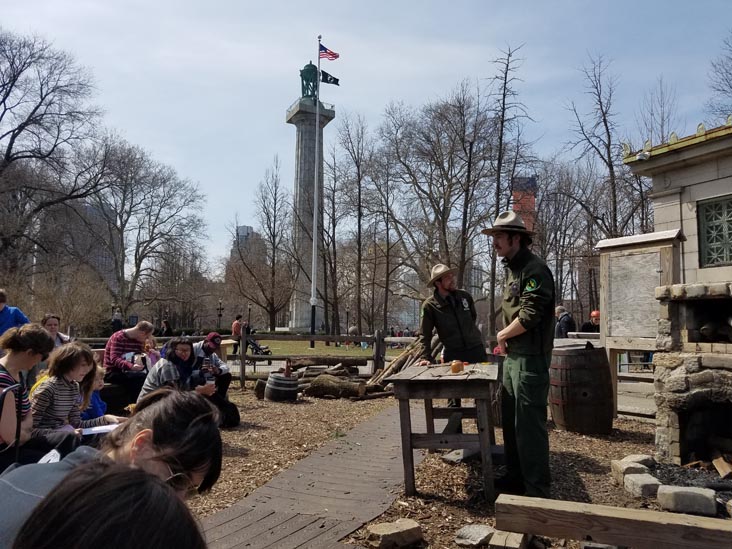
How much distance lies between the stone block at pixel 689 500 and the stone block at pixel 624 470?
560mm

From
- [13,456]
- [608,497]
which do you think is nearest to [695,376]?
[608,497]

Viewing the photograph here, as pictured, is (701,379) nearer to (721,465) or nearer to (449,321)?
(721,465)

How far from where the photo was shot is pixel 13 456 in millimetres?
3262

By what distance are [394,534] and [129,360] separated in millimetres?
5924

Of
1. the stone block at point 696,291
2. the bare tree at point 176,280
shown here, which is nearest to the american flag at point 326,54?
the bare tree at point 176,280

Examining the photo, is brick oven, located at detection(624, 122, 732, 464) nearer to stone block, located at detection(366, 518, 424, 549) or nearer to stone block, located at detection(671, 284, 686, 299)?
stone block, located at detection(671, 284, 686, 299)

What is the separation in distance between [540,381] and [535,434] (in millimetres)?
389

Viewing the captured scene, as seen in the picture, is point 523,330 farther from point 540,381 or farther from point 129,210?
point 129,210

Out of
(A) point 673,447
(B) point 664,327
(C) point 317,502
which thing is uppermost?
(B) point 664,327

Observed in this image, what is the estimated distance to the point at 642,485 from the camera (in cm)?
431

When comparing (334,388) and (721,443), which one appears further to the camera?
(334,388)

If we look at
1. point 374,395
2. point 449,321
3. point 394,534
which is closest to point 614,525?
point 394,534

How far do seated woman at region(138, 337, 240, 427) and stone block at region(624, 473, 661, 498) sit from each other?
433 cm

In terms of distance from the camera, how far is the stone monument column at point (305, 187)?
3606cm
